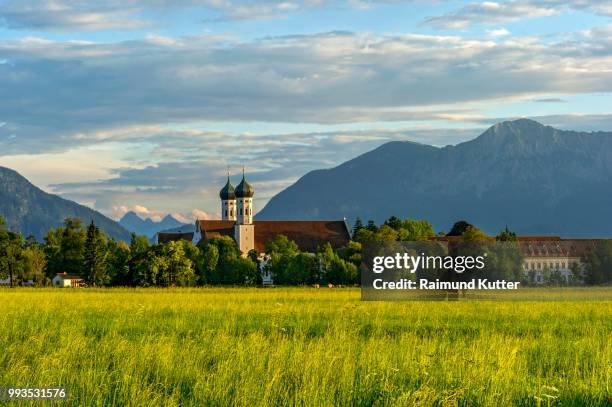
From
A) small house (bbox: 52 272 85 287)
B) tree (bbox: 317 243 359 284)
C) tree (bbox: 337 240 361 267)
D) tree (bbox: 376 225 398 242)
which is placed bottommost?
small house (bbox: 52 272 85 287)

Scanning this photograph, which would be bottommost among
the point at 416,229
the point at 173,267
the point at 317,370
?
the point at 173,267

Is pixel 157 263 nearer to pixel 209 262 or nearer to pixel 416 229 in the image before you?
pixel 209 262

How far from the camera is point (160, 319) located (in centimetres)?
3866

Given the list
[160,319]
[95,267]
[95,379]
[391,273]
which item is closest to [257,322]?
[160,319]

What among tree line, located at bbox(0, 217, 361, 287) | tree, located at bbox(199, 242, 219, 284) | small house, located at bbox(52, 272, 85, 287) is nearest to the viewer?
tree line, located at bbox(0, 217, 361, 287)

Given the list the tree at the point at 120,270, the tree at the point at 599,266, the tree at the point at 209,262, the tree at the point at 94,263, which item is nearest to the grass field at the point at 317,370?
the tree at the point at 599,266

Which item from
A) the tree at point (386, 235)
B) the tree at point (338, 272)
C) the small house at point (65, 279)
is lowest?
the small house at point (65, 279)

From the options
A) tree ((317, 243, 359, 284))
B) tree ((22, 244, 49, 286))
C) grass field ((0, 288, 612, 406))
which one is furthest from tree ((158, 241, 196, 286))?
grass field ((0, 288, 612, 406))

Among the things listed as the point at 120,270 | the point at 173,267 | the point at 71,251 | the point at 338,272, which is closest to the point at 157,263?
the point at 173,267

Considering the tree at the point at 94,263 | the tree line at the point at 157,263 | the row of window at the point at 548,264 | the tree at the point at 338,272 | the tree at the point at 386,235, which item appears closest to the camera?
the tree line at the point at 157,263

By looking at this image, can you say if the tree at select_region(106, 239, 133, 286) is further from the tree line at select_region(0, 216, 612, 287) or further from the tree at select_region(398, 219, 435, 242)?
the tree at select_region(398, 219, 435, 242)

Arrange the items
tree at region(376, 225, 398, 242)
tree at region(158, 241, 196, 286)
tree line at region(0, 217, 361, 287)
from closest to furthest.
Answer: tree at region(158, 241, 196, 286) < tree line at region(0, 217, 361, 287) < tree at region(376, 225, 398, 242)

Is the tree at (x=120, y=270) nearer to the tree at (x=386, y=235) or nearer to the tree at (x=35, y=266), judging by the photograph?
the tree at (x=35, y=266)

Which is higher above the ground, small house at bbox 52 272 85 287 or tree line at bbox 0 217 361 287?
tree line at bbox 0 217 361 287
